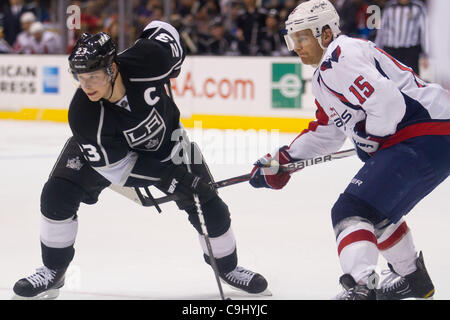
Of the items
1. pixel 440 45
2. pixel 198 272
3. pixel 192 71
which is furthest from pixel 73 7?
pixel 440 45

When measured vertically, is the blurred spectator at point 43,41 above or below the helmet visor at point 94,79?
below

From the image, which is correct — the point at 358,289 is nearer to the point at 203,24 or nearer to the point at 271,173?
the point at 271,173

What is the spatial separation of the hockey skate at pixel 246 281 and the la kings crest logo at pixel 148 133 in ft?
1.72

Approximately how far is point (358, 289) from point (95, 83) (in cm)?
98

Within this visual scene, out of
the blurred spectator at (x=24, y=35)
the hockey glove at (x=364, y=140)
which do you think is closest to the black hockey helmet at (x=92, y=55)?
the hockey glove at (x=364, y=140)

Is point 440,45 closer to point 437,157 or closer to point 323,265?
point 437,157

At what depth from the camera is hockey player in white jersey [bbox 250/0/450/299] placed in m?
2.29

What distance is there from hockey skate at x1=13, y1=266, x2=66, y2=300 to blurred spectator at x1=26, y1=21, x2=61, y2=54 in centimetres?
655

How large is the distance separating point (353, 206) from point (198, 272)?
95cm

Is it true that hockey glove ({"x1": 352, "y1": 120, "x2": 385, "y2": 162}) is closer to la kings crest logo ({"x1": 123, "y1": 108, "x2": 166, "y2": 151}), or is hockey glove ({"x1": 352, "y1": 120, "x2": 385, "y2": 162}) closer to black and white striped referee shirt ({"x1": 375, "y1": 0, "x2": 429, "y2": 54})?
la kings crest logo ({"x1": 123, "y1": 108, "x2": 166, "y2": 151})

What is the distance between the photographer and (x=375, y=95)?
2.29 metres

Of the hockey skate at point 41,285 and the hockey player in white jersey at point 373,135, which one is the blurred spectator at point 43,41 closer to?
the hockey skate at point 41,285

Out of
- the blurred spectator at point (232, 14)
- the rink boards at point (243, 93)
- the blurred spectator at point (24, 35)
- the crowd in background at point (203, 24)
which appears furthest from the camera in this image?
the blurred spectator at point (24, 35)

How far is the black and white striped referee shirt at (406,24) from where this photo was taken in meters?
7.37
